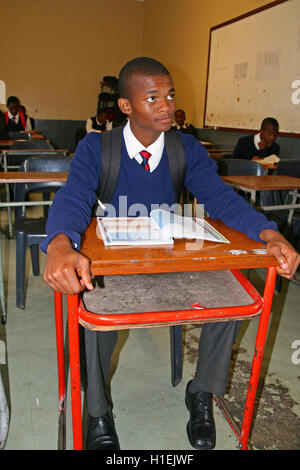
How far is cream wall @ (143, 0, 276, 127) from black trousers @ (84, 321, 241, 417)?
474cm

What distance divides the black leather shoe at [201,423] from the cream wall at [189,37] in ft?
15.9

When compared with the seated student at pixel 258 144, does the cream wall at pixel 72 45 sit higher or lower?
higher

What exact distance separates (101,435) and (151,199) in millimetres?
800

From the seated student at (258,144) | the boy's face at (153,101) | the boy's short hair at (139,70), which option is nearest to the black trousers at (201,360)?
the boy's face at (153,101)

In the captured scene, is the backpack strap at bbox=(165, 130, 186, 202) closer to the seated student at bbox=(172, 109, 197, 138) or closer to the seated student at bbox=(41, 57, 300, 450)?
the seated student at bbox=(41, 57, 300, 450)

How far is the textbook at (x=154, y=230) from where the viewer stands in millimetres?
922

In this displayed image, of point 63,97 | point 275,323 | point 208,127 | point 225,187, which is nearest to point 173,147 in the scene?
point 225,187

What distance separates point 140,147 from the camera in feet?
4.29

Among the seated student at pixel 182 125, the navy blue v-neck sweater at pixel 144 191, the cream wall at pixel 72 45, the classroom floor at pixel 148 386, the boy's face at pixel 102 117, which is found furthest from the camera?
the cream wall at pixel 72 45

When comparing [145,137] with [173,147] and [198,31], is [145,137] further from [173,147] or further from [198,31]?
[198,31]

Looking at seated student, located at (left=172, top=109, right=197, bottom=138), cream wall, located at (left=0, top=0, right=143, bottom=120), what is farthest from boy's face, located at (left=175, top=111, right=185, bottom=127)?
cream wall, located at (left=0, top=0, right=143, bottom=120)

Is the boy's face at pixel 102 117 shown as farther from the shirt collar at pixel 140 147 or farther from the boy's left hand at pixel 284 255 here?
the boy's left hand at pixel 284 255

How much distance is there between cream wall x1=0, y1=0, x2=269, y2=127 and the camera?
7.92m
